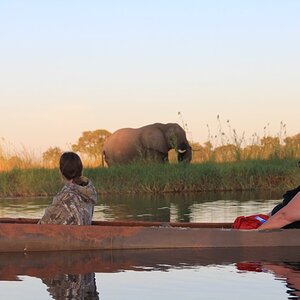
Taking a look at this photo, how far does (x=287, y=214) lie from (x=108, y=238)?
1.61 meters

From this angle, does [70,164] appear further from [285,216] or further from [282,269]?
[282,269]

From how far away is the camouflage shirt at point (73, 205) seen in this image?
8.70 metres

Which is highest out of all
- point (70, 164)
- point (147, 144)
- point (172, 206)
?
point (147, 144)

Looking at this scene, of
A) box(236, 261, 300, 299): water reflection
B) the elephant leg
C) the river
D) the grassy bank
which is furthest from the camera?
the elephant leg

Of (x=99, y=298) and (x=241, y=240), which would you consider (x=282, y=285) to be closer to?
(x=99, y=298)

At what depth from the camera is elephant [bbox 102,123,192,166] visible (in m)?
30.1

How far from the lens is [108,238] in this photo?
8.85 meters

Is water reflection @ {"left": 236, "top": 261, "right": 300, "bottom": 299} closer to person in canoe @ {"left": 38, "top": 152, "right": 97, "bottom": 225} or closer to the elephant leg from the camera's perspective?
person in canoe @ {"left": 38, "top": 152, "right": 97, "bottom": 225}

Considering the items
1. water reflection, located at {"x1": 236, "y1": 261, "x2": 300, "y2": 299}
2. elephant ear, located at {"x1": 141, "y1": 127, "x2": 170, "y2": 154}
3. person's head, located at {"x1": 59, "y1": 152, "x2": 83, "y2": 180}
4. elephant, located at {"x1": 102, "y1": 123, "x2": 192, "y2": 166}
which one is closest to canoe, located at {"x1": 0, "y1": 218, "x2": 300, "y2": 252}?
person's head, located at {"x1": 59, "y1": 152, "x2": 83, "y2": 180}

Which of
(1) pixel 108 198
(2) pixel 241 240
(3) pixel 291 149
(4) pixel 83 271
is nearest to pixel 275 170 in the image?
(3) pixel 291 149

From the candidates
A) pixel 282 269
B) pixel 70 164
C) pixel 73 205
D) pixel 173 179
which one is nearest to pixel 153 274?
pixel 282 269

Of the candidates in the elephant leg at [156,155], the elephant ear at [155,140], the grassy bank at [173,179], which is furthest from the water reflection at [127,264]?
the elephant ear at [155,140]

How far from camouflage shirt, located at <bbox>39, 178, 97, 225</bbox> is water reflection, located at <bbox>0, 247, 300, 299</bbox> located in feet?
1.09

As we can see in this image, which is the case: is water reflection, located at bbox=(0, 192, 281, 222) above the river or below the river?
above
